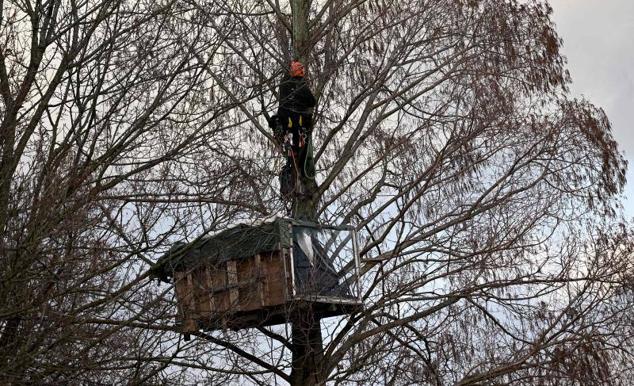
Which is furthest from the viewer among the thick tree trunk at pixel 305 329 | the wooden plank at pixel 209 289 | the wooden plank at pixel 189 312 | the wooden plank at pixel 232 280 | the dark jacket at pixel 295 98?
the dark jacket at pixel 295 98

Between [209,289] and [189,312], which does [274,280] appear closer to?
[209,289]

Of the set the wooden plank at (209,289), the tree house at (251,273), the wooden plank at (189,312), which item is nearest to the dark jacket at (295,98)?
the tree house at (251,273)

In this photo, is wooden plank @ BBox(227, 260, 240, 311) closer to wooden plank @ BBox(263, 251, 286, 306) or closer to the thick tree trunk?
wooden plank @ BBox(263, 251, 286, 306)

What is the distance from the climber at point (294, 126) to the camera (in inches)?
403

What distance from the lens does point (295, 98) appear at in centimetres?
1049

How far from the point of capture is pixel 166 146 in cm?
875

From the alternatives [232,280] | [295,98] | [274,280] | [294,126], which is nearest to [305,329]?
[274,280]

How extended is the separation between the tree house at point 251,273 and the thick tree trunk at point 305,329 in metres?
0.34

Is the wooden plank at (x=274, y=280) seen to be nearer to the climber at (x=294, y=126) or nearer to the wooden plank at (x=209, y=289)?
the wooden plank at (x=209, y=289)

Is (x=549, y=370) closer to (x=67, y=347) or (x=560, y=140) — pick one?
(x=560, y=140)

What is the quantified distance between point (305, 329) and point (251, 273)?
1.46 m

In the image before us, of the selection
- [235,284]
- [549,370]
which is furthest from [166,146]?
[549,370]

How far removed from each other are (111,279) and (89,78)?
162cm

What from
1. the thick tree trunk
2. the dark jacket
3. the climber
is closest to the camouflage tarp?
the thick tree trunk
